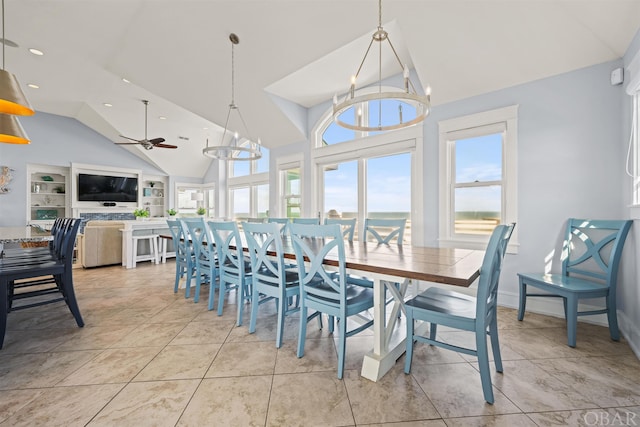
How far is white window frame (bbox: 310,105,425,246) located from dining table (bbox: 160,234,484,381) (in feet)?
5.36

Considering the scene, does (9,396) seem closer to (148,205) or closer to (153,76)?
(153,76)

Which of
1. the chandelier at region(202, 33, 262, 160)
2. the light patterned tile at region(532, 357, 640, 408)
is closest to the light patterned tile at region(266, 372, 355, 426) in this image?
the light patterned tile at region(532, 357, 640, 408)

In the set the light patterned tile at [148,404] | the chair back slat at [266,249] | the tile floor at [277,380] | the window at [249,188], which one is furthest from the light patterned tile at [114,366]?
the window at [249,188]

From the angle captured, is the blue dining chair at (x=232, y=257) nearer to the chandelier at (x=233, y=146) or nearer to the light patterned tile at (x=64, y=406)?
the light patterned tile at (x=64, y=406)

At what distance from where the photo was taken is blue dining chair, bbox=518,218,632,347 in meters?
2.17

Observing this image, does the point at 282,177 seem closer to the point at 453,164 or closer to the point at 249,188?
the point at 249,188

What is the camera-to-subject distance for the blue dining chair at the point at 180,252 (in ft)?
11.0

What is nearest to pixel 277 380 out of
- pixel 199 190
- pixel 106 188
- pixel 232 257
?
pixel 232 257

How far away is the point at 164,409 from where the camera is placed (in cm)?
148

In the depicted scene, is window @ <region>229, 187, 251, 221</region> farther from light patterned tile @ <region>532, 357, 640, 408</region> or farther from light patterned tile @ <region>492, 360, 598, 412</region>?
light patterned tile @ <region>532, 357, 640, 408</region>

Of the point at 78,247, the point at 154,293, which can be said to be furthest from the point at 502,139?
the point at 78,247

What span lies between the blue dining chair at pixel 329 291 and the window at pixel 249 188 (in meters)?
5.26

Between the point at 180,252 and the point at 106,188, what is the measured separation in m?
5.65

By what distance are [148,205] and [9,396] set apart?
803cm
